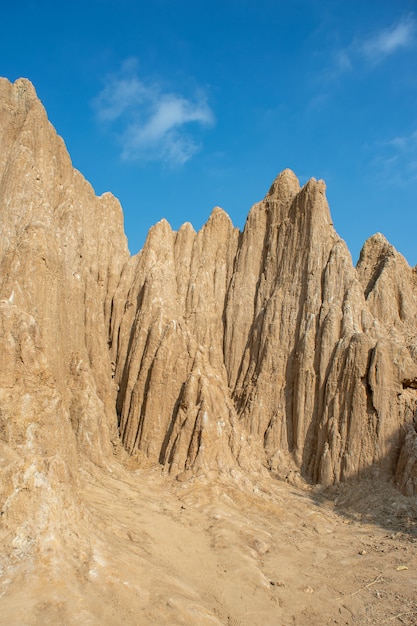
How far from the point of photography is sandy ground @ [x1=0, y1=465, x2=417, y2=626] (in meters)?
10.3

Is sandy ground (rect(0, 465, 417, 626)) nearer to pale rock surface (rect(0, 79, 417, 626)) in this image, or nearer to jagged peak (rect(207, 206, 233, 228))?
pale rock surface (rect(0, 79, 417, 626))

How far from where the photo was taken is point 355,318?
82.8ft

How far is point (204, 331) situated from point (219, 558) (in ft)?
50.8

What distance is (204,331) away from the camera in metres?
28.9

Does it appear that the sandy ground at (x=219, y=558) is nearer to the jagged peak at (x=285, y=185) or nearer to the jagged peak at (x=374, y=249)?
the jagged peak at (x=374, y=249)

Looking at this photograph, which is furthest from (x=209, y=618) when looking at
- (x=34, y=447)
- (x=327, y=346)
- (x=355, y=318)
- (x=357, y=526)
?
(x=355, y=318)

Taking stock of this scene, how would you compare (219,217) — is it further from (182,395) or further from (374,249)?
(182,395)

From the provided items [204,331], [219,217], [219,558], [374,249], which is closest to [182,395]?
[204,331]

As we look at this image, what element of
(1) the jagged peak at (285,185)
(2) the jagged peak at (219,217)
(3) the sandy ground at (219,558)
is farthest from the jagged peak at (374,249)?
(3) the sandy ground at (219,558)

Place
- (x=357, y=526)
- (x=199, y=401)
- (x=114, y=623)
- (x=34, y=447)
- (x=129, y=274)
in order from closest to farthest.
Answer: (x=114, y=623), (x=34, y=447), (x=357, y=526), (x=199, y=401), (x=129, y=274)

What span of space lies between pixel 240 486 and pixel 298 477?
355 centimetres

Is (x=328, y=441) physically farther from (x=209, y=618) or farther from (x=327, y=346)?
(x=209, y=618)

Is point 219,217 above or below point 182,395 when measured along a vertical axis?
above

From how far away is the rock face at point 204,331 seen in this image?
20.4 meters
